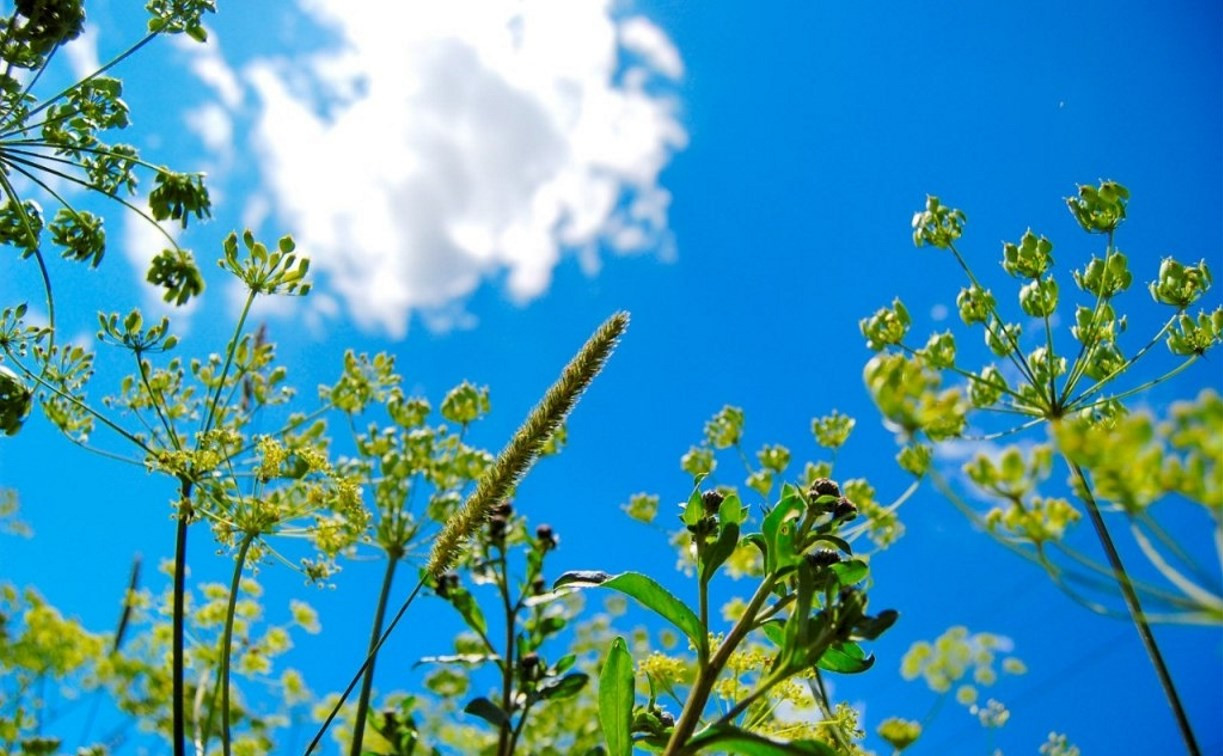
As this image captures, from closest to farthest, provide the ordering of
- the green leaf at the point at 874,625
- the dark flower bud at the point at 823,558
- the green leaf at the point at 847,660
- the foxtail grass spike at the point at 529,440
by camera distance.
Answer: the green leaf at the point at 874,625
the dark flower bud at the point at 823,558
the foxtail grass spike at the point at 529,440
the green leaf at the point at 847,660

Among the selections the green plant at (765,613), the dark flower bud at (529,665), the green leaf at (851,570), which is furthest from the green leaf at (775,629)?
the dark flower bud at (529,665)

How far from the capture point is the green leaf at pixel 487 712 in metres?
2.94

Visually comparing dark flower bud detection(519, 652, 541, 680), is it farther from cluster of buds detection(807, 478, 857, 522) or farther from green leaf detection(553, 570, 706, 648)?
cluster of buds detection(807, 478, 857, 522)

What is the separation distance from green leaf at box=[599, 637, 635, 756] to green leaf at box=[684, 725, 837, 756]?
0.26 metres

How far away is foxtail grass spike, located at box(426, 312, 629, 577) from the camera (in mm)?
1629

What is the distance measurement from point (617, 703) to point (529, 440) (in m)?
0.57

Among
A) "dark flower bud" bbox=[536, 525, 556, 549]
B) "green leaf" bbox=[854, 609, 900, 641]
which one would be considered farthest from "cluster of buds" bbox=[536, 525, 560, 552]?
"green leaf" bbox=[854, 609, 900, 641]

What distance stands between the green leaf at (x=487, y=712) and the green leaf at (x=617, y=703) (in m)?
1.37

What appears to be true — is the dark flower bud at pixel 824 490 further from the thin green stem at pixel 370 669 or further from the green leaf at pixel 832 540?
the thin green stem at pixel 370 669

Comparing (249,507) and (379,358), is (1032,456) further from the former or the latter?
(379,358)

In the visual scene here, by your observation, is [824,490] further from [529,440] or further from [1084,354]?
[1084,354]

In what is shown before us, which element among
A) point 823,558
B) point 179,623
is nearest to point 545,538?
point 179,623

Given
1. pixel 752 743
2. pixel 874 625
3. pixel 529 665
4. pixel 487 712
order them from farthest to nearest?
pixel 529 665, pixel 487 712, pixel 752 743, pixel 874 625

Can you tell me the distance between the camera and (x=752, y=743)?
1483 millimetres
